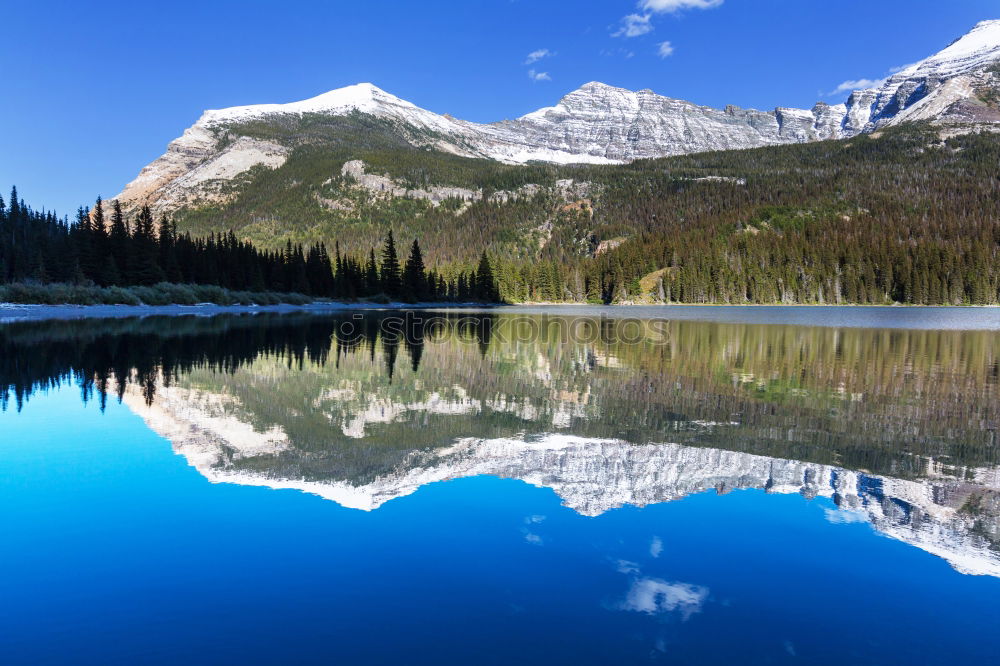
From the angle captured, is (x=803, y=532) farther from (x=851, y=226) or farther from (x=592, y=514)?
(x=851, y=226)

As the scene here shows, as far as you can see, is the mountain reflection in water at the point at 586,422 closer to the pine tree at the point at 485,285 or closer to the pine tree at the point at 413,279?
the pine tree at the point at 413,279

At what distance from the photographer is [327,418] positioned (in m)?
12.4

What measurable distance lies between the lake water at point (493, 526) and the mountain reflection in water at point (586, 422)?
0.25ft

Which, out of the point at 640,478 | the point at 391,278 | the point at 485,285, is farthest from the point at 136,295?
the point at 485,285

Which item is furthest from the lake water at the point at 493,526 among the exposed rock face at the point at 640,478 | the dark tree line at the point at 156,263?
the dark tree line at the point at 156,263

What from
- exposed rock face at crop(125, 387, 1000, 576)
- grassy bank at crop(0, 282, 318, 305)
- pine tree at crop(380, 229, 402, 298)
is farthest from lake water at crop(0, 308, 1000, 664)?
pine tree at crop(380, 229, 402, 298)

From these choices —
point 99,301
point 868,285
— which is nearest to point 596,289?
Answer: point 868,285

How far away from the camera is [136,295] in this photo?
6247cm

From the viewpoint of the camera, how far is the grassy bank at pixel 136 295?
50.8 metres

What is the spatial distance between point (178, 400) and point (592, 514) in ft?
34.0

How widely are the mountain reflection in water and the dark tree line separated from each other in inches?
1923

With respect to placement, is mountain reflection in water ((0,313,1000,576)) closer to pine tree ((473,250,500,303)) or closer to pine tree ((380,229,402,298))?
pine tree ((380,229,402,298))

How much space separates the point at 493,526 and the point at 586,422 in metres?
5.66

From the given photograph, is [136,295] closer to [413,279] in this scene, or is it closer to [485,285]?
[413,279]
